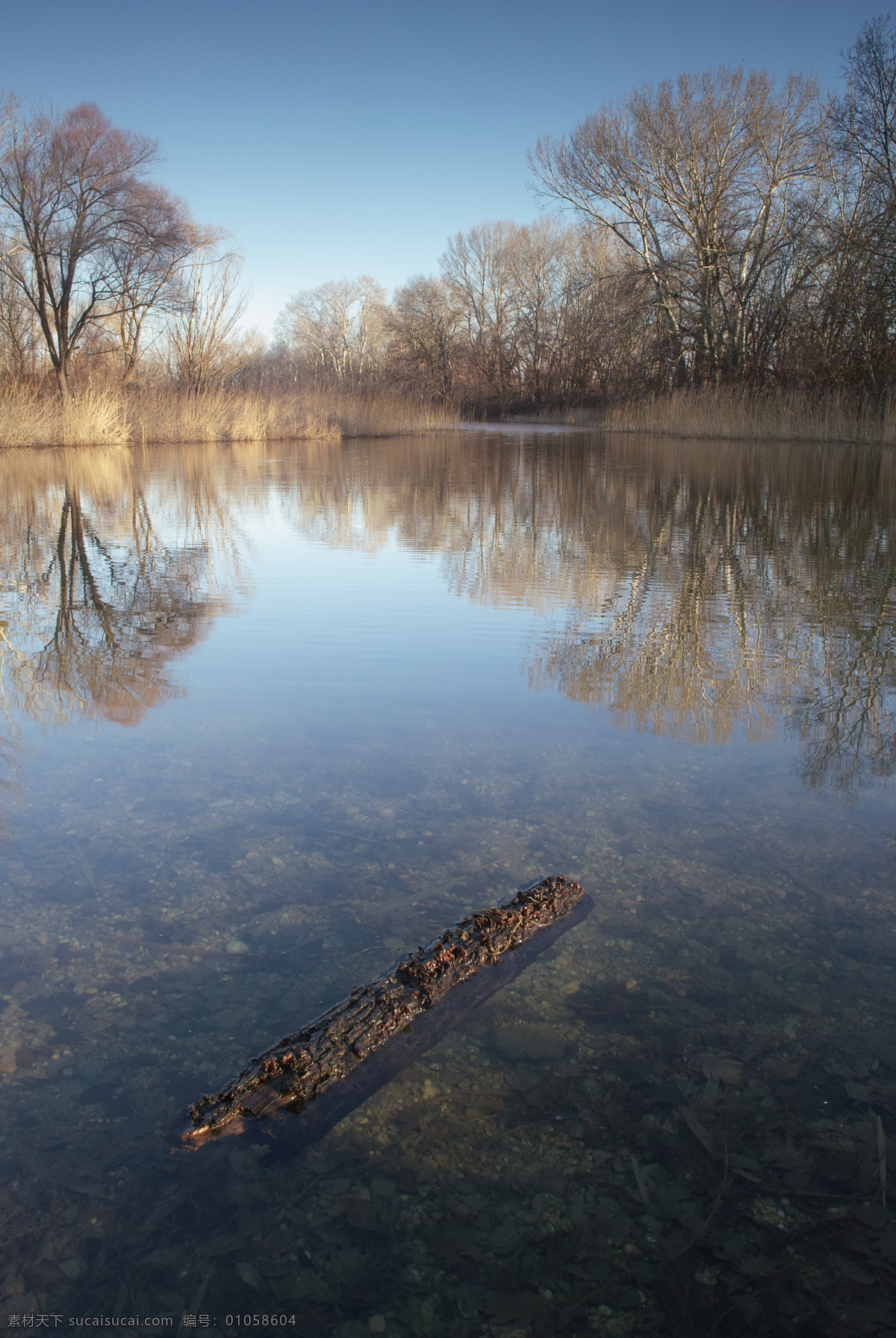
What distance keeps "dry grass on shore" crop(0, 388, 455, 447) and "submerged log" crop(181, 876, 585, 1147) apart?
14.6 metres

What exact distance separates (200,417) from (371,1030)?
18889mm

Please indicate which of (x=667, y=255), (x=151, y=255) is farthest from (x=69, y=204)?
(x=667, y=255)

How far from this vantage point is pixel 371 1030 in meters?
1.23

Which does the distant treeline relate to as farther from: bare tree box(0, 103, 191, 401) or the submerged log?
the submerged log

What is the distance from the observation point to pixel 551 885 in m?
1.60

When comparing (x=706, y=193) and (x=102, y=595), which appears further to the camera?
(x=706, y=193)

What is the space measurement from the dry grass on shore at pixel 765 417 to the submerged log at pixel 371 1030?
14.6 meters

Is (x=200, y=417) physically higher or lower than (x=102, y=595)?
higher

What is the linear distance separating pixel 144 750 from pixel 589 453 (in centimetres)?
1315

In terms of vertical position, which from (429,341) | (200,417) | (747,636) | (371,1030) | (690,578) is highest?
(429,341)

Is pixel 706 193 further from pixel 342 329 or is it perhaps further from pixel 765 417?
pixel 342 329

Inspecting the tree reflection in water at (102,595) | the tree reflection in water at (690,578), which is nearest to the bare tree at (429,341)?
the tree reflection in water at (690,578)

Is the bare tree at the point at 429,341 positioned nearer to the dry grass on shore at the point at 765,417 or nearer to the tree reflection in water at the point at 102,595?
the dry grass on shore at the point at 765,417

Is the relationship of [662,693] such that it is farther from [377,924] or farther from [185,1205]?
[185,1205]
